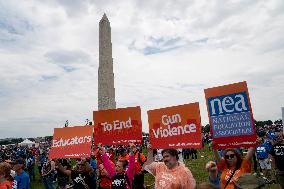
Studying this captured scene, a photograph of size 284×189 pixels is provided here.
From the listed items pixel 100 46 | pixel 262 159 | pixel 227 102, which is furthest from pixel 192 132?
pixel 100 46

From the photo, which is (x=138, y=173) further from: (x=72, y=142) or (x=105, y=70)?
(x=105, y=70)

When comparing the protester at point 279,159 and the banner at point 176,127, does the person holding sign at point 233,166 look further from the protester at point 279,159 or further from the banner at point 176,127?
the protester at point 279,159

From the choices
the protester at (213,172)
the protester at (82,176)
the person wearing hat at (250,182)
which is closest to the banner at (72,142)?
the protester at (82,176)

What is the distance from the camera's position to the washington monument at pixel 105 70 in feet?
114

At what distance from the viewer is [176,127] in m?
6.66

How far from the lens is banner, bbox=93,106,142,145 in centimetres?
754

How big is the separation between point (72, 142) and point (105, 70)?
90.9 feet

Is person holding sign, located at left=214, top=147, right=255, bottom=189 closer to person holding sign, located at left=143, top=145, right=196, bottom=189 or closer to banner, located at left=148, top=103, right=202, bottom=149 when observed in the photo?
person holding sign, located at left=143, top=145, right=196, bottom=189

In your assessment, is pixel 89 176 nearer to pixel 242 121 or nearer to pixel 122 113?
pixel 122 113

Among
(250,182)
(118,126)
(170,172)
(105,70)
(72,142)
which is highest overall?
(105,70)

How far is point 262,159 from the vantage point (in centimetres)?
1362

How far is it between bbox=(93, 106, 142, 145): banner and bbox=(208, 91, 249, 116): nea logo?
6.04 ft

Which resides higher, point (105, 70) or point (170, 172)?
point (105, 70)

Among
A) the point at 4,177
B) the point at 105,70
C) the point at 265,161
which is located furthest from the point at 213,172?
the point at 105,70
